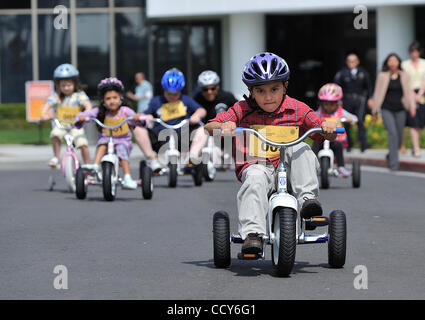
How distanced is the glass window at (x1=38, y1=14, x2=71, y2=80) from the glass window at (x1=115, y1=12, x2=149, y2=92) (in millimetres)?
1520

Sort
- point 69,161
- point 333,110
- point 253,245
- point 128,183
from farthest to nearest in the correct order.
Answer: point 333,110 < point 69,161 < point 128,183 < point 253,245

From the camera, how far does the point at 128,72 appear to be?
33688mm

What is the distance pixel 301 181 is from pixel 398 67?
10.3m

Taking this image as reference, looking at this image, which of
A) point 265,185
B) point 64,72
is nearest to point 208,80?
point 64,72

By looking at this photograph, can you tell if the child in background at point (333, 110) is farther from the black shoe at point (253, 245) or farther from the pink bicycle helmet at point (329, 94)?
the black shoe at point (253, 245)

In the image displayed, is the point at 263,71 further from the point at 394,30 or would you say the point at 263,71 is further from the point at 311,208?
the point at 394,30

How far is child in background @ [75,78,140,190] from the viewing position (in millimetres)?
13203

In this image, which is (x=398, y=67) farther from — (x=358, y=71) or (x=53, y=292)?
(x=53, y=292)

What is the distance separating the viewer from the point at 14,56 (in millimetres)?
33531

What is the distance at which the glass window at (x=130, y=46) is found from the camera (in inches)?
1314

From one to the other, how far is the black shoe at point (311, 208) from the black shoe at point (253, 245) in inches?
13.7

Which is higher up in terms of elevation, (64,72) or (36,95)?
(64,72)

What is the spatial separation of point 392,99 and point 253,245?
34.7 feet

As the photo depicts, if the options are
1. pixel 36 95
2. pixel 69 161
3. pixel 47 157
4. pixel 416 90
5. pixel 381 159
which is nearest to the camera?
pixel 69 161
